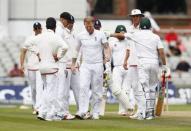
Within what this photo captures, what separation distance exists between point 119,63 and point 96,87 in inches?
113

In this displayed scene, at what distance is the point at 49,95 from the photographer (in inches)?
871

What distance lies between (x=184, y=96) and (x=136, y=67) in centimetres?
1229

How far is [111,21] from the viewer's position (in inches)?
1877

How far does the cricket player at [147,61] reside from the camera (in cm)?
2286

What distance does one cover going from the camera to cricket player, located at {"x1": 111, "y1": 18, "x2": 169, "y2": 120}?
22859 mm

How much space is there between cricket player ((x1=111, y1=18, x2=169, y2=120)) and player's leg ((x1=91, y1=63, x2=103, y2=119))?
0.99 m

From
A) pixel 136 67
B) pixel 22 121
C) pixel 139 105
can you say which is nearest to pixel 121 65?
pixel 136 67

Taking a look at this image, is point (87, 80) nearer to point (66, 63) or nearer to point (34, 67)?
point (66, 63)

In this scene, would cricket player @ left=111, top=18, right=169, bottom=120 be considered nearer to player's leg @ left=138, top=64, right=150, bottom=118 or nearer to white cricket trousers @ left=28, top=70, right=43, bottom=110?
player's leg @ left=138, top=64, right=150, bottom=118

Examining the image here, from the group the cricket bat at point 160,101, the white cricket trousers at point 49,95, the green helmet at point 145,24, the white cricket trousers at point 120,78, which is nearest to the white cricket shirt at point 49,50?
the white cricket trousers at point 49,95

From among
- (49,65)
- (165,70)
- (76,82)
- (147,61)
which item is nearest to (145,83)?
(147,61)

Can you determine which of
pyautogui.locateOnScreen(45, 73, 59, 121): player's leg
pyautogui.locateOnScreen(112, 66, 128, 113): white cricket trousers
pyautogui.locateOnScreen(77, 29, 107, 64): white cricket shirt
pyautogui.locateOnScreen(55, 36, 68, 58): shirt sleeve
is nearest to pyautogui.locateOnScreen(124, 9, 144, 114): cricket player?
pyautogui.locateOnScreen(112, 66, 128, 113): white cricket trousers

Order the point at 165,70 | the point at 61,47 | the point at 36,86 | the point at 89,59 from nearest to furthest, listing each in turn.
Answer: the point at 61,47 < the point at 89,59 < the point at 165,70 < the point at 36,86

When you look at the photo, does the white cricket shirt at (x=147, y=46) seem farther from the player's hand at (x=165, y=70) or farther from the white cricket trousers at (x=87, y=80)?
the white cricket trousers at (x=87, y=80)
